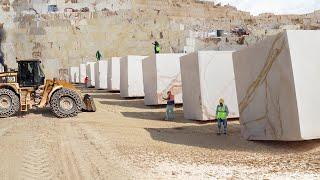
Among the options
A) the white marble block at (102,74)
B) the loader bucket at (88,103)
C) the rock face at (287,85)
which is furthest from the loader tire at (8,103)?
the white marble block at (102,74)

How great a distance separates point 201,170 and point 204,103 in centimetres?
761

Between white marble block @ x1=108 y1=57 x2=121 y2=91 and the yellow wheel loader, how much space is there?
1018 centimetres

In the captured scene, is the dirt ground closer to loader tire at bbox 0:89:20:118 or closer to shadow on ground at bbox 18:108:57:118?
loader tire at bbox 0:89:20:118

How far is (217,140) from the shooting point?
12992mm

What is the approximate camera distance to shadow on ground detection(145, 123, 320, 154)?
1122 centimetres

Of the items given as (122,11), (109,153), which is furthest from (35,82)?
(122,11)

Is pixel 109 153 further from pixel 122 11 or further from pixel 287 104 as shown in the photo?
pixel 122 11

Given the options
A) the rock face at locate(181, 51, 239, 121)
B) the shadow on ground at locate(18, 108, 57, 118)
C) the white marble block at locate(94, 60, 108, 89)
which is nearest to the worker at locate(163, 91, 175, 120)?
the rock face at locate(181, 51, 239, 121)

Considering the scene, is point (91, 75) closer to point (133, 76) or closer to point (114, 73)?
point (114, 73)

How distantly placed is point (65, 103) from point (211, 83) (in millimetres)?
6336

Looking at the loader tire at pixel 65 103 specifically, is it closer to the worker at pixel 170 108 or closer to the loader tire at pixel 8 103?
the loader tire at pixel 8 103

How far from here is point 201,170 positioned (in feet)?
29.2

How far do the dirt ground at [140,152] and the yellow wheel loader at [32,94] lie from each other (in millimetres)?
681

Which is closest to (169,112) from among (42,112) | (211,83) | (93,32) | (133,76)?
(211,83)
